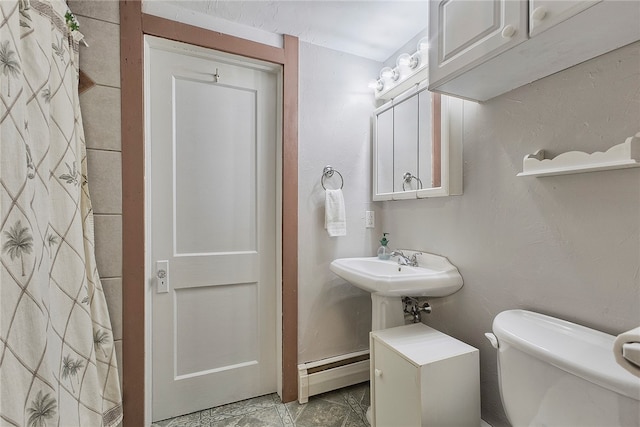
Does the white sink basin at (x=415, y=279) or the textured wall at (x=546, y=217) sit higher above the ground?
the textured wall at (x=546, y=217)

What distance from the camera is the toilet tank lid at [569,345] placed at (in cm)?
63

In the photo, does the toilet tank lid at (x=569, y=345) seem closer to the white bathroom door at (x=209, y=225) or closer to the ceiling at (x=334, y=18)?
the white bathroom door at (x=209, y=225)

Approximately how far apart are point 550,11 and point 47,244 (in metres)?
1.67

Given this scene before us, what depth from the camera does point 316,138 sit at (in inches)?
69.8

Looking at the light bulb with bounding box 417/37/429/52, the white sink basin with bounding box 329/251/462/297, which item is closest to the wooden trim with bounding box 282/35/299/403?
the white sink basin with bounding box 329/251/462/297

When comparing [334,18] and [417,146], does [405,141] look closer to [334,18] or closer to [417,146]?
[417,146]

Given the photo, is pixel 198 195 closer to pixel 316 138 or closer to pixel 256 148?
pixel 256 148

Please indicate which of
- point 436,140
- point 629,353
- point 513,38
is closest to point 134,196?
point 436,140

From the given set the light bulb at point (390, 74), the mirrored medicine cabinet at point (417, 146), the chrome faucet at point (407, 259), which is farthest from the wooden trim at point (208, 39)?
the chrome faucet at point (407, 259)

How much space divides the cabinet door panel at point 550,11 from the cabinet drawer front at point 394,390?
1175 mm

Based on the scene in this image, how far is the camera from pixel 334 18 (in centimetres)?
155

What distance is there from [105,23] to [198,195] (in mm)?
876

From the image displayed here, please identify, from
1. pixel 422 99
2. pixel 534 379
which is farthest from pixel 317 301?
pixel 422 99

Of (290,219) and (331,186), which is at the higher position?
(331,186)
